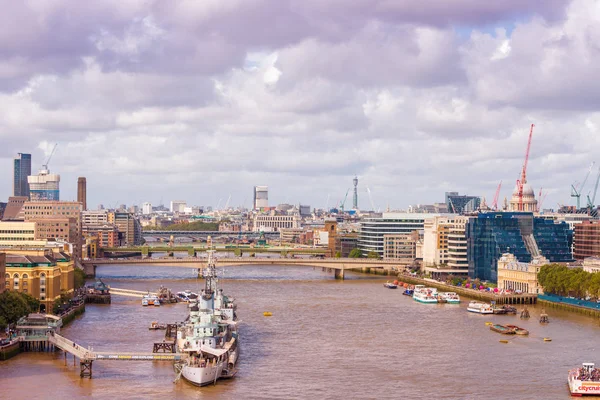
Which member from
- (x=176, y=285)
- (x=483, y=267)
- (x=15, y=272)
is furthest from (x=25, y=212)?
(x=15, y=272)

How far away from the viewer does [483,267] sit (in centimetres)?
9612

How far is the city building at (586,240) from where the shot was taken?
104 metres

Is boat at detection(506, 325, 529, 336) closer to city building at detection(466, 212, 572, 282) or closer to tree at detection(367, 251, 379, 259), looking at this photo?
city building at detection(466, 212, 572, 282)

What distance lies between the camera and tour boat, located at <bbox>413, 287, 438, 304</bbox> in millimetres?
78831

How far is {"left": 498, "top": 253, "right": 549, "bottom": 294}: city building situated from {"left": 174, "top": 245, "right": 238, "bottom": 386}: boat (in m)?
36.8

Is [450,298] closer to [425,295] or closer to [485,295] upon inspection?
[425,295]

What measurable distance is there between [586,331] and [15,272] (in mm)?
34718

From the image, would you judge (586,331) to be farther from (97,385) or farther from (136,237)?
(136,237)

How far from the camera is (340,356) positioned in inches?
1969

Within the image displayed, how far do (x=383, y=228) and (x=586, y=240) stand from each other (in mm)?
30955

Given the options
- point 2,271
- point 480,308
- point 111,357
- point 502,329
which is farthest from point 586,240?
point 111,357

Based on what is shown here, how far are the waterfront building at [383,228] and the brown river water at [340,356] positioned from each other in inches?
1988

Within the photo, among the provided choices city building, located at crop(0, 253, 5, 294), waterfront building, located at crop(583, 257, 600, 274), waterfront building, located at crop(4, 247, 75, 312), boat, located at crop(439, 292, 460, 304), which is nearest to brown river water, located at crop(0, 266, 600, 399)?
boat, located at crop(439, 292, 460, 304)

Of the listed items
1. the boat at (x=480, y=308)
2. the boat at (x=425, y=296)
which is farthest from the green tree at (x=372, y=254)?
the boat at (x=480, y=308)
